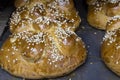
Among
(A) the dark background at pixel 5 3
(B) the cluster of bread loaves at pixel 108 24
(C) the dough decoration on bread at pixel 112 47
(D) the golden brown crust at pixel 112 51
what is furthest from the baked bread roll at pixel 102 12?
(A) the dark background at pixel 5 3

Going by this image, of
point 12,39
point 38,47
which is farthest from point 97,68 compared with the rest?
point 12,39

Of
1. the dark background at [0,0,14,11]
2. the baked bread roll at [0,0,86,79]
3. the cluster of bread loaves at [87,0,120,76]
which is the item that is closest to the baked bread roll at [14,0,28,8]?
the dark background at [0,0,14,11]

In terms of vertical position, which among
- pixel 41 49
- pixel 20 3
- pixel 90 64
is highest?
pixel 20 3

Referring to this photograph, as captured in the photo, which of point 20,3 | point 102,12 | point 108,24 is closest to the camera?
point 108,24

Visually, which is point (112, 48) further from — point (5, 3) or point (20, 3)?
point (5, 3)

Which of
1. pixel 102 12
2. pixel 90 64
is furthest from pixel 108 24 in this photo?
pixel 90 64

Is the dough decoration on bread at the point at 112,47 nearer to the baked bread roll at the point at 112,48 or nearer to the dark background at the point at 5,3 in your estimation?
the baked bread roll at the point at 112,48

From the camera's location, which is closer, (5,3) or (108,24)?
(108,24)
